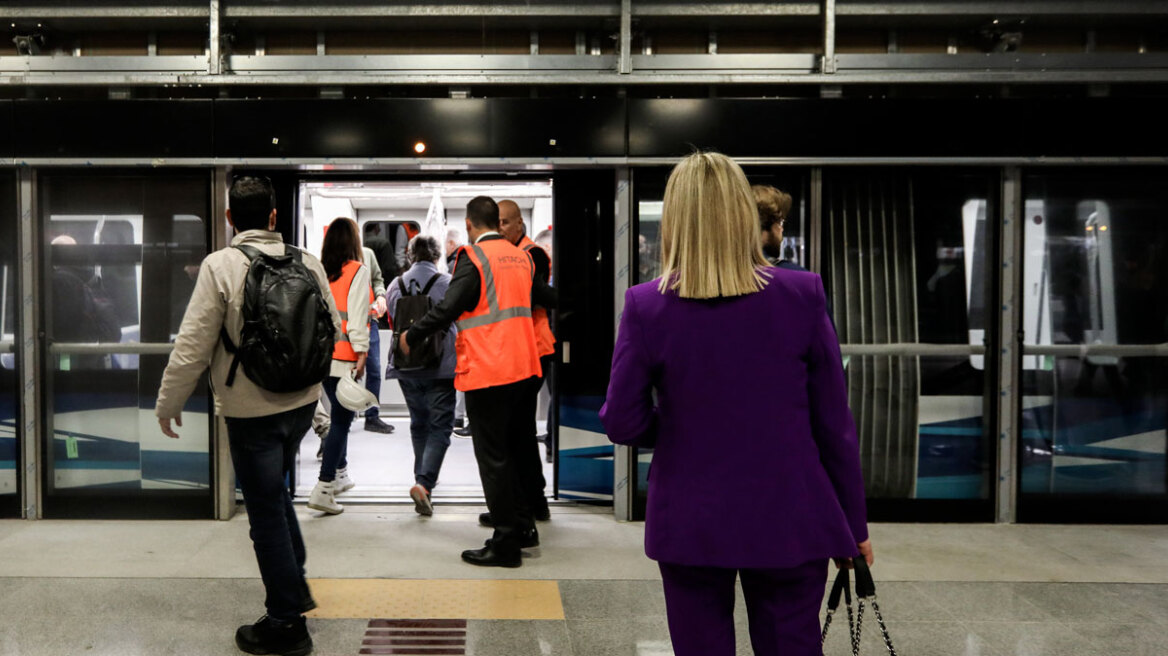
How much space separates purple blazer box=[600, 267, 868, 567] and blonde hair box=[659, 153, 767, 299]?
4cm

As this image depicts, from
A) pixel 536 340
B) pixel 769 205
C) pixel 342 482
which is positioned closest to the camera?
pixel 769 205

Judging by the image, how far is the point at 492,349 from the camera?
A: 4.37 m

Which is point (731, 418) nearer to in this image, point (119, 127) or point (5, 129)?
point (119, 127)

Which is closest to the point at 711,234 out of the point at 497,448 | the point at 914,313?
the point at 497,448

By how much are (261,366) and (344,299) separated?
2.24m

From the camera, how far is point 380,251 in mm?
8625

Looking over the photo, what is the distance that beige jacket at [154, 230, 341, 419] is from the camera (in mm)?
3197

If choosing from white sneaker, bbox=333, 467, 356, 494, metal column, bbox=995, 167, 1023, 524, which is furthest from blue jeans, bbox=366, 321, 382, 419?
metal column, bbox=995, 167, 1023, 524

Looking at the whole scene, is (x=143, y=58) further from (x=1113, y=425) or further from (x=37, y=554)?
(x=1113, y=425)

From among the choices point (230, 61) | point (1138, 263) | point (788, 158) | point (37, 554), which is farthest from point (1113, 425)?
point (37, 554)

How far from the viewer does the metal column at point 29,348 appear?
539 centimetres

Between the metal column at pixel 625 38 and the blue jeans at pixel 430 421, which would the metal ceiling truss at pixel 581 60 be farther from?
the blue jeans at pixel 430 421

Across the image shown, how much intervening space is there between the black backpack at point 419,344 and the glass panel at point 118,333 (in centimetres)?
119

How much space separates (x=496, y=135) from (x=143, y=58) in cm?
219
